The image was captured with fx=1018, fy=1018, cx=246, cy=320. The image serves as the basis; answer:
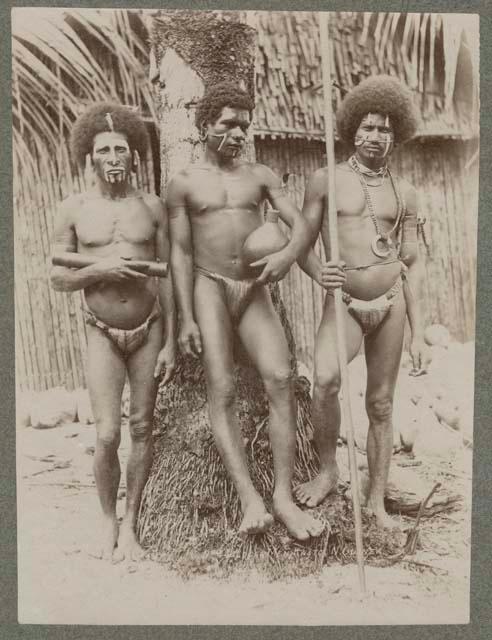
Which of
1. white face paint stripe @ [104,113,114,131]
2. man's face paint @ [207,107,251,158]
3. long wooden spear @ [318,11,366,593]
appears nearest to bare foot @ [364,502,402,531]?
long wooden spear @ [318,11,366,593]

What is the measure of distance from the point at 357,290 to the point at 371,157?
1.79 feet

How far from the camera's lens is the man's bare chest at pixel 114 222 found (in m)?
3.99

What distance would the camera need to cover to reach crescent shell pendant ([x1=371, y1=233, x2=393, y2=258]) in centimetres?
412

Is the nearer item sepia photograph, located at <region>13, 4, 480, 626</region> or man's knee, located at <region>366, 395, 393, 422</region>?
sepia photograph, located at <region>13, 4, 480, 626</region>

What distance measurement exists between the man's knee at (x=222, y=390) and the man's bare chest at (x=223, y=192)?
0.67 metres

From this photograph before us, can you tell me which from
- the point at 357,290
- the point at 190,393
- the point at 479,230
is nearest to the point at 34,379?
the point at 190,393

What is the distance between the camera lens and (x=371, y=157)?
416cm

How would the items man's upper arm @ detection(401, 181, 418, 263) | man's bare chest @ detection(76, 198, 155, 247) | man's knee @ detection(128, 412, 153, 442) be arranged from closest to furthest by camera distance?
man's bare chest @ detection(76, 198, 155, 247) → man's knee @ detection(128, 412, 153, 442) → man's upper arm @ detection(401, 181, 418, 263)

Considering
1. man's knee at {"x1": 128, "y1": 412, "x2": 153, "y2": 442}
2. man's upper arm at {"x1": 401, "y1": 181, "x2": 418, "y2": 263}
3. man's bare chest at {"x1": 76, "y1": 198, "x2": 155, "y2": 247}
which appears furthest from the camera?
man's upper arm at {"x1": 401, "y1": 181, "x2": 418, "y2": 263}

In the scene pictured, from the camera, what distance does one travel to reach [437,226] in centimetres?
425

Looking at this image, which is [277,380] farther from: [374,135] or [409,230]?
[374,135]

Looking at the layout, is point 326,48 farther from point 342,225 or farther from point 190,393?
point 190,393

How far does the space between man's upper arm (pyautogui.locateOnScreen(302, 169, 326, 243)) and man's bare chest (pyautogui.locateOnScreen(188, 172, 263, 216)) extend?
210 mm

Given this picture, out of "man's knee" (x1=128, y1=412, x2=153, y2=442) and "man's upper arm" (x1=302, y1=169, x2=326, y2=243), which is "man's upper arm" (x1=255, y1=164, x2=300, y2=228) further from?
"man's knee" (x1=128, y1=412, x2=153, y2=442)
